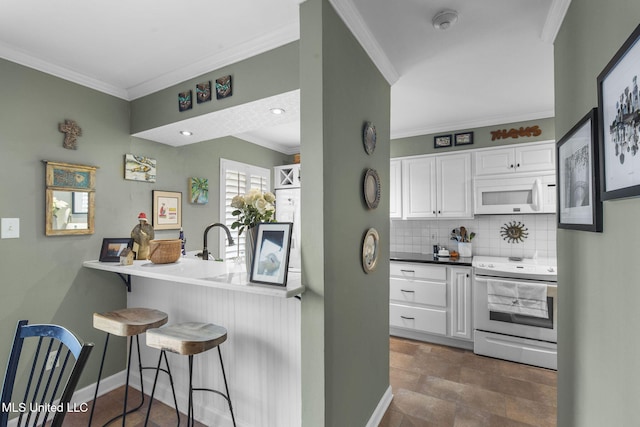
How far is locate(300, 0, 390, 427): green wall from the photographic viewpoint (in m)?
1.47

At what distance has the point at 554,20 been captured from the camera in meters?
1.65

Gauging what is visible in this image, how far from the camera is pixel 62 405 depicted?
0.90m

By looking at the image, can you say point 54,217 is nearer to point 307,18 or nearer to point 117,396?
point 117,396

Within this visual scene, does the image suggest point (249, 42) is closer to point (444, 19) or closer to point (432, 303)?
point (444, 19)

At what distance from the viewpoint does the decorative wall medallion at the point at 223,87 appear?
6.70 ft

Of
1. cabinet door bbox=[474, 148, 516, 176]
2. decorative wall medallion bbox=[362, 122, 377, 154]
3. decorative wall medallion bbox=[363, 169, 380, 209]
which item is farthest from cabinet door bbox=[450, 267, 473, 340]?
decorative wall medallion bbox=[362, 122, 377, 154]

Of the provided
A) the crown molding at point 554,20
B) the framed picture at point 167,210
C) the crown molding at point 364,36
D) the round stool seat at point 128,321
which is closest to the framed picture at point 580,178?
the crown molding at point 554,20

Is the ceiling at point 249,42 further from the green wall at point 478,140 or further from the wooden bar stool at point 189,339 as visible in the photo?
the wooden bar stool at point 189,339

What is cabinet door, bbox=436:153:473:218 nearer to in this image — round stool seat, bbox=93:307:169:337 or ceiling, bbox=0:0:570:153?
ceiling, bbox=0:0:570:153

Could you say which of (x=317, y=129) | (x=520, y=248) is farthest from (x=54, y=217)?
(x=520, y=248)

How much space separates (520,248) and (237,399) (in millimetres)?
3310

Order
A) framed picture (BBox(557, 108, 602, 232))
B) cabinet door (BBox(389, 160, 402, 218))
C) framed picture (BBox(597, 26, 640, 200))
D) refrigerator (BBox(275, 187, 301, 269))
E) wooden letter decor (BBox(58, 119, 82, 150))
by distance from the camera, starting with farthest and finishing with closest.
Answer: refrigerator (BBox(275, 187, 301, 269)) < cabinet door (BBox(389, 160, 402, 218)) < wooden letter decor (BBox(58, 119, 82, 150)) < framed picture (BBox(557, 108, 602, 232)) < framed picture (BBox(597, 26, 640, 200))

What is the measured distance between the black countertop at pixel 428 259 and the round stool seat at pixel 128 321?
251 centimetres

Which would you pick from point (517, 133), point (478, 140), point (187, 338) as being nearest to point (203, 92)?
point (187, 338)
